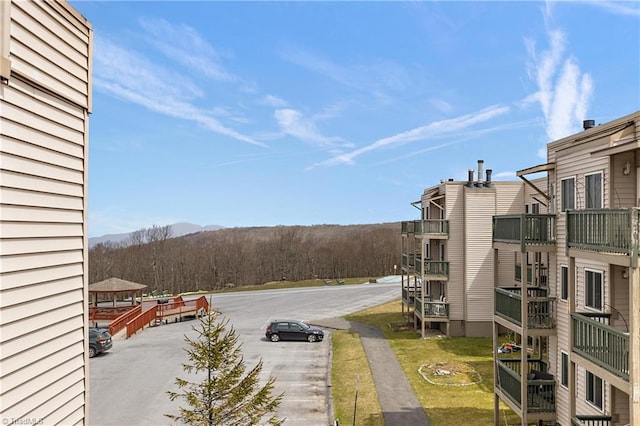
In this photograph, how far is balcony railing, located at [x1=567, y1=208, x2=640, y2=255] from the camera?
8.88 m

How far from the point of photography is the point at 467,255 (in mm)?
28750

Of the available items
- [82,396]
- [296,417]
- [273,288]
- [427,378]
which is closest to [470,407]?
[427,378]

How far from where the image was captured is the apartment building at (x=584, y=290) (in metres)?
9.36

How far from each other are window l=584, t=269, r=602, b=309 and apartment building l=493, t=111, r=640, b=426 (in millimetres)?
28

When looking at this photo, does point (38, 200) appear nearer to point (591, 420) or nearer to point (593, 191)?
point (591, 420)

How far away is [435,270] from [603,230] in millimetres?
19901

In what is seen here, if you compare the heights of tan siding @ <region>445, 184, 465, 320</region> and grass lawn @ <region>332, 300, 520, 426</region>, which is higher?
tan siding @ <region>445, 184, 465, 320</region>

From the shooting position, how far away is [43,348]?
5.90 metres

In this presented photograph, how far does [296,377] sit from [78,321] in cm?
1588

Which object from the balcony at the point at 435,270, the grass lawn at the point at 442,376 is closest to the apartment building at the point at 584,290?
the grass lawn at the point at 442,376

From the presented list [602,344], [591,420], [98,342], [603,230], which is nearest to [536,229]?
[603,230]

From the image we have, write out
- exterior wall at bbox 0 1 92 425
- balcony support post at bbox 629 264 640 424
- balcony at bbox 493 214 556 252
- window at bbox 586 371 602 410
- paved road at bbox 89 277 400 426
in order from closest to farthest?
exterior wall at bbox 0 1 92 425 < balcony support post at bbox 629 264 640 424 < window at bbox 586 371 602 410 < balcony at bbox 493 214 556 252 < paved road at bbox 89 277 400 426

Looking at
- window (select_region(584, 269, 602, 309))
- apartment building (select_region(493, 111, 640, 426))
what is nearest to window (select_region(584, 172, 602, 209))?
apartment building (select_region(493, 111, 640, 426))

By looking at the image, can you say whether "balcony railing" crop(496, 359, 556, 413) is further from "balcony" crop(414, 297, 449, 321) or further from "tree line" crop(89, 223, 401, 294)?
"tree line" crop(89, 223, 401, 294)
